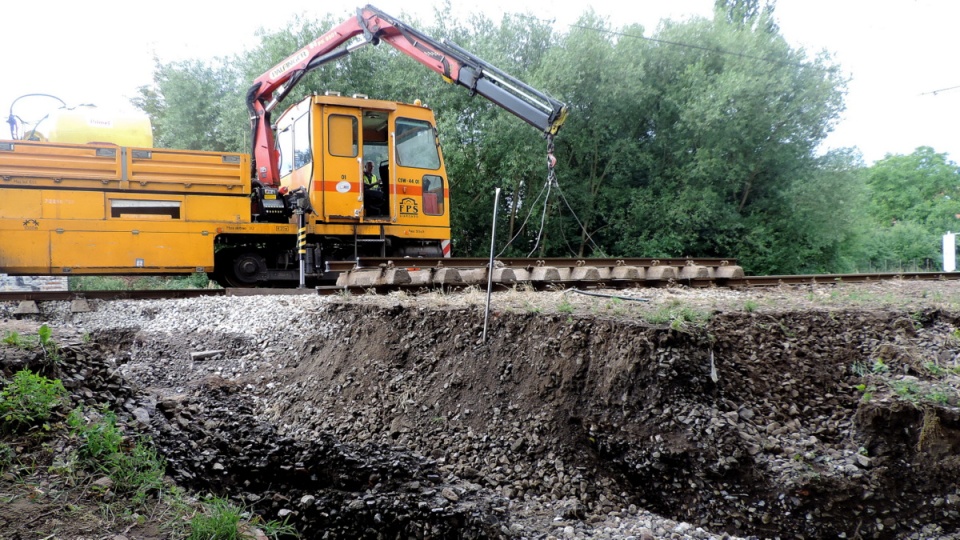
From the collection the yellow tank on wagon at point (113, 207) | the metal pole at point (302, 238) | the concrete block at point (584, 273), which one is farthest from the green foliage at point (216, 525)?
the yellow tank on wagon at point (113, 207)

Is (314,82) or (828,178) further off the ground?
(314,82)

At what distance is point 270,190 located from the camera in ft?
32.9

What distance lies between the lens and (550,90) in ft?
53.4

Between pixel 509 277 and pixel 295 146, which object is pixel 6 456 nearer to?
pixel 509 277

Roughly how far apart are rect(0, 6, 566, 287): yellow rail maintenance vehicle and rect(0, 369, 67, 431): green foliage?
6.01 metres

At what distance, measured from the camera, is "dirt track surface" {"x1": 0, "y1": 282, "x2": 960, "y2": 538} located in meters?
3.18

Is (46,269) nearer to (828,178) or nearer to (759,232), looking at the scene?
(759,232)

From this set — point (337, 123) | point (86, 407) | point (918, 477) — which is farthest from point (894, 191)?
point (86, 407)

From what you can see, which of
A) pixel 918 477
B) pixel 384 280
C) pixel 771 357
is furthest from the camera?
pixel 384 280

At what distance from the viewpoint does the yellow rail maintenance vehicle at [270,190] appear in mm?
8344

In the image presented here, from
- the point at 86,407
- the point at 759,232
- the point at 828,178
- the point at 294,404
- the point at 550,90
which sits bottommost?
the point at 294,404

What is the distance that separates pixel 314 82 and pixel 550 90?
6.52 metres

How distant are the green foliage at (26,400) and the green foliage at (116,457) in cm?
13

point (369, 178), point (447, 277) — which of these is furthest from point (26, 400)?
point (369, 178)
